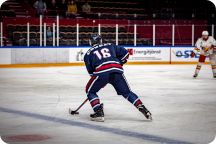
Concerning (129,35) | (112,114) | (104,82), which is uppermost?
(129,35)

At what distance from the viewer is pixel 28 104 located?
322 inches

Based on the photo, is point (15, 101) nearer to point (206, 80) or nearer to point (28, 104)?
point (28, 104)

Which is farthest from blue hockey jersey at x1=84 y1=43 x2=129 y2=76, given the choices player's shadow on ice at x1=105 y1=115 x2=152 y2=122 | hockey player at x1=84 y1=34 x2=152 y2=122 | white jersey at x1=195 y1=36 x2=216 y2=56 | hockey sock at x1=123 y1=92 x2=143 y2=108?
white jersey at x1=195 y1=36 x2=216 y2=56

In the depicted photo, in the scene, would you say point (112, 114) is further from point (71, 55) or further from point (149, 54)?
point (149, 54)

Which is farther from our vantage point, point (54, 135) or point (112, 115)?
point (112, 115)

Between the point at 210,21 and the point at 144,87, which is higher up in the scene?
the point at 210,21

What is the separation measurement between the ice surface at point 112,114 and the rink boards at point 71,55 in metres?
6.13

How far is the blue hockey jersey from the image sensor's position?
21.4 ft

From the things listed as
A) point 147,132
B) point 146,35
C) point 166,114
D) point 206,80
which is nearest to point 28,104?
point 166,114

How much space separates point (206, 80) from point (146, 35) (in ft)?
28.1

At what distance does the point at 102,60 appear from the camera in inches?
257

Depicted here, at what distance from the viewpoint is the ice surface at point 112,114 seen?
5.45 meters

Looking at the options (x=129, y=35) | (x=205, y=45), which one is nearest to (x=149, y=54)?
(x=129, y=35)

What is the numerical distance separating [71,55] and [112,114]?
12094mm
